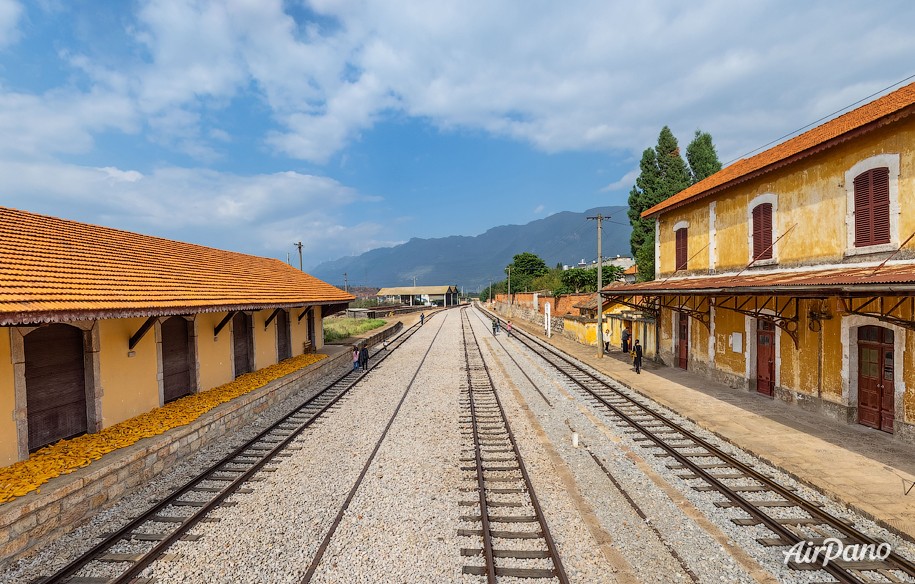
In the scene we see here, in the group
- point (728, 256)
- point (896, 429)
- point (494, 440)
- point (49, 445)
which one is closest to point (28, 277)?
point (49, 445)

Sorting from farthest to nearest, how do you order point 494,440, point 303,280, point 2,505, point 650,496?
1. point 303,280
2. point 494,440
3. point 650,496
4. point 2,505

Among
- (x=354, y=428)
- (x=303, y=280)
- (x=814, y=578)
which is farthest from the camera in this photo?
(x=303, y=280)

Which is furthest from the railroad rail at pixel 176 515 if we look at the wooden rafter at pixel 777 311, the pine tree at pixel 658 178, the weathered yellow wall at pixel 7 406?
the pine tree at pixel 658 178

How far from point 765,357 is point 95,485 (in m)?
17.4

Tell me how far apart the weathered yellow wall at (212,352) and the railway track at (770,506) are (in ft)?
40.2

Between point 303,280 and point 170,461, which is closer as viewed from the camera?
point 170,461

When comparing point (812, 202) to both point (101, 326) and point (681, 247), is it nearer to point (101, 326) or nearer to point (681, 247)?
point (681, 247)

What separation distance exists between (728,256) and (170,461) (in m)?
18.4

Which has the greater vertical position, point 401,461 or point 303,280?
point 303,280

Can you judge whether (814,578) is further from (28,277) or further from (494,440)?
(28,277)

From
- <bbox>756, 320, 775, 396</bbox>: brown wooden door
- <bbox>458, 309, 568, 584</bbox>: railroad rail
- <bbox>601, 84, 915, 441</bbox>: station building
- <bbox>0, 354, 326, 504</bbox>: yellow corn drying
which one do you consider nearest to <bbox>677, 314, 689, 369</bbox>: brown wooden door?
<bbox>601, 84, 915, 441</bbox>: station building

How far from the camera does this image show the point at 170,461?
8.34 meters

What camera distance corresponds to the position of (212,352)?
41.1ft

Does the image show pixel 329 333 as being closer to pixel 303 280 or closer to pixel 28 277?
pixel 303 280
